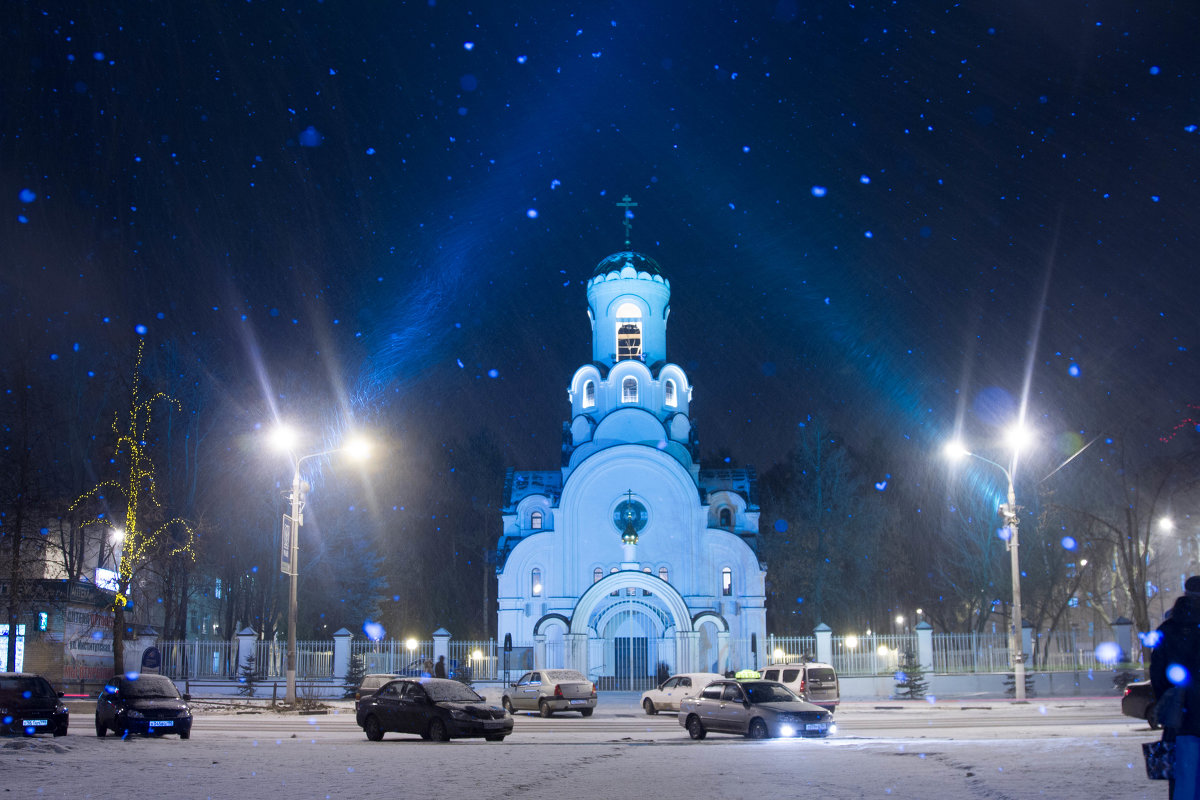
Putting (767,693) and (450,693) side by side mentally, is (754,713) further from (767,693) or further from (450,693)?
(450,693)

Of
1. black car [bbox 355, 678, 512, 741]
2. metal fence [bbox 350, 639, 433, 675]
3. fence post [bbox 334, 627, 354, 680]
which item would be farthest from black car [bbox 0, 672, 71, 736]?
metal fence [bbox 350, 639, 433, 675]

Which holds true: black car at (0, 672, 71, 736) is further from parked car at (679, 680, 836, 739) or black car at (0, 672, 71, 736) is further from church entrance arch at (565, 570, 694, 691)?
church entrance arch at (565, 570, 694, 691)

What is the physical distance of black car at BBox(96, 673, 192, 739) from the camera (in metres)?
18.3

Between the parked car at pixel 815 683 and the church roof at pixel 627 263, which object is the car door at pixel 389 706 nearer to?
the parked car at pixel 815 683

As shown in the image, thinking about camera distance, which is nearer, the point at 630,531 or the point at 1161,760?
the point at 1161,760

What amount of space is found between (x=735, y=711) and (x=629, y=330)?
121ft

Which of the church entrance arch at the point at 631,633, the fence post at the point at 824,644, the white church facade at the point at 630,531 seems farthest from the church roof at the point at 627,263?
the fence post at the point at 824,644

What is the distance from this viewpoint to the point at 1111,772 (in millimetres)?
11180

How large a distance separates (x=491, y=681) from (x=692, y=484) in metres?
→ 14.8

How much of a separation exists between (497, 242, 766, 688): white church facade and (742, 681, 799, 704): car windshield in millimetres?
21709

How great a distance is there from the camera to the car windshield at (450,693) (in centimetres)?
1853

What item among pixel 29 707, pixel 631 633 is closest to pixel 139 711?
pixel 29 707

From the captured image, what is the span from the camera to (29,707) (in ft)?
59.7

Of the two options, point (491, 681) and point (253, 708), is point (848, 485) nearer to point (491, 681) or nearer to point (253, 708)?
point (491, 681)
